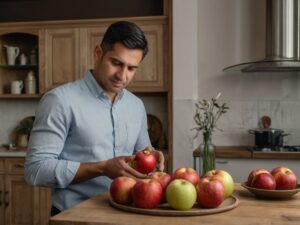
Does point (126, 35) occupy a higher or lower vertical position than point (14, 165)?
higher

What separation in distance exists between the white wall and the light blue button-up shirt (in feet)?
7.71

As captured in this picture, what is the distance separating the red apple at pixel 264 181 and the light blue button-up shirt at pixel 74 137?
0.60 m

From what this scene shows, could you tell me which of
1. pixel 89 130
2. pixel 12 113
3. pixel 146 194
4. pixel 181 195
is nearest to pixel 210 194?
pixel 181 195

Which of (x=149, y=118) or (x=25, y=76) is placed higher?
(x=25, y=76)

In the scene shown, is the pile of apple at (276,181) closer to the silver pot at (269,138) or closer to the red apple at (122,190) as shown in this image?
the red apple at (122,190)

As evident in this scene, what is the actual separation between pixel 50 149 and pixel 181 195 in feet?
1.90

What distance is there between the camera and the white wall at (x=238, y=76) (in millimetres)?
4367

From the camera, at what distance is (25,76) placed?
4.90 metres

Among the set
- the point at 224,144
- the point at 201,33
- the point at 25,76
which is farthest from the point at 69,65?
the point at 224,144

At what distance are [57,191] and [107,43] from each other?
634 mm

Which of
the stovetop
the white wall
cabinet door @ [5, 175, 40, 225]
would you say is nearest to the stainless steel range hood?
the white wall

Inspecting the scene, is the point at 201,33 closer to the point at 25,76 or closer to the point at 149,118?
the point at 149,118

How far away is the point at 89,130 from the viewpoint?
1.82m

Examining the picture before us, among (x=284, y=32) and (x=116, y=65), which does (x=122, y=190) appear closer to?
(x=116, y=65)
